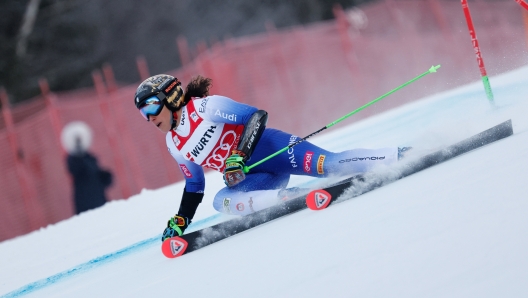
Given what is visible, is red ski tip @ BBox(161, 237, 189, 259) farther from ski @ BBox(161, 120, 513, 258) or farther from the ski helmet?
the ski helmet

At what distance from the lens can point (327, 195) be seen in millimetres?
3701

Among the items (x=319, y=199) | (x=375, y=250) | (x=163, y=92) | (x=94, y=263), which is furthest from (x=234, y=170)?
(x=375, y=250)

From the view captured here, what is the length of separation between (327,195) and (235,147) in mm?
862

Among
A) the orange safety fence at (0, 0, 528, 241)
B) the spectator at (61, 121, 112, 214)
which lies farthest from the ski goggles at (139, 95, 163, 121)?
the orange safety fence at (0, 0, 528, 241)

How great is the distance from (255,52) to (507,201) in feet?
31.5

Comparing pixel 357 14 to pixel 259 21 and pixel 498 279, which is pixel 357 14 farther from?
pixel 498 279

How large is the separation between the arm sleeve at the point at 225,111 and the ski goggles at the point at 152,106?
11.0 inches

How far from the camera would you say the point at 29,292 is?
4184mm

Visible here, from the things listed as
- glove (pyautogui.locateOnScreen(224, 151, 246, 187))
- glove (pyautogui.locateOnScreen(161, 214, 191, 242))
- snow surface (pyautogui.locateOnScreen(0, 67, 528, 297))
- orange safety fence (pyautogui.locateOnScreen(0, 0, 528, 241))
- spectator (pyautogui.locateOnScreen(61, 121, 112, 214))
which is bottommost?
snow surface (pyautogui.locateOnScreen(0, 67, 528, 297))

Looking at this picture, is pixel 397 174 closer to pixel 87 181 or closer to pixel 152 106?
pixel 152 106

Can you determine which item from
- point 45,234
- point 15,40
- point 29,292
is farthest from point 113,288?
point 15,40

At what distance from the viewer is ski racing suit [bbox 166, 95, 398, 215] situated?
420 centimetres

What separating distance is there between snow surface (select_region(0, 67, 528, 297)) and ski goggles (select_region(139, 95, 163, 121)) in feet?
3.03

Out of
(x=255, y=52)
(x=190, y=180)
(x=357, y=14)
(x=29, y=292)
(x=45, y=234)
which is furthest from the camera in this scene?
(x=357, y=14)
